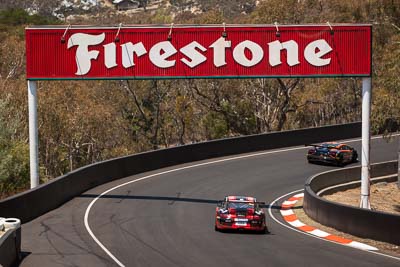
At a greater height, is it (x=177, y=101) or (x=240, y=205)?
(x=177, y=101)

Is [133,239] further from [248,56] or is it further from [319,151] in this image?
[319,151]

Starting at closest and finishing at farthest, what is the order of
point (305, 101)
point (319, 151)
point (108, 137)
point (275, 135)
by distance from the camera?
Answer: point (319, 151) → point (275, 135) → point (108, 137) → point (305, 101)

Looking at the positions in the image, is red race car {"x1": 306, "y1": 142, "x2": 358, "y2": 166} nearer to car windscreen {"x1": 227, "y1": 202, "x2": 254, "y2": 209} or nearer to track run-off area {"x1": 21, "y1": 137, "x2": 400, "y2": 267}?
track run-off area {"x1": 21, "y1": 137, "x2": 400, "y2": 267}

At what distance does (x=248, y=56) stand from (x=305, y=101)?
45.1 m

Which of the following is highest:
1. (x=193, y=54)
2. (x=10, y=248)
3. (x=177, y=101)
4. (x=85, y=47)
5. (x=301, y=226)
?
(x=85, y=47)

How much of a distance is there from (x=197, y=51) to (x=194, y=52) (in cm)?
13

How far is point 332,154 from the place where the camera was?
1567 inches

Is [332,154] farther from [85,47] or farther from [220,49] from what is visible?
[85,47]

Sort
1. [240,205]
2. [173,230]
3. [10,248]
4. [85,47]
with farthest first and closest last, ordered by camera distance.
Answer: [85,47] < [240,205] < [173,230] < [10,248]

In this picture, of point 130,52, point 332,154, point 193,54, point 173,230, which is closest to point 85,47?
point 130,52

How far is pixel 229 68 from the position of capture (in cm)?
2738

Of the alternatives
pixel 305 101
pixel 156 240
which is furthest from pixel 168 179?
pixel 305 101

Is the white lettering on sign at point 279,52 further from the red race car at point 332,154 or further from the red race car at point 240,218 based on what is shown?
the red race car at point 332,154

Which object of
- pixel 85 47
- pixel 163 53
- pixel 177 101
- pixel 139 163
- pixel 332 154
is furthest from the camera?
pixel 177 101
